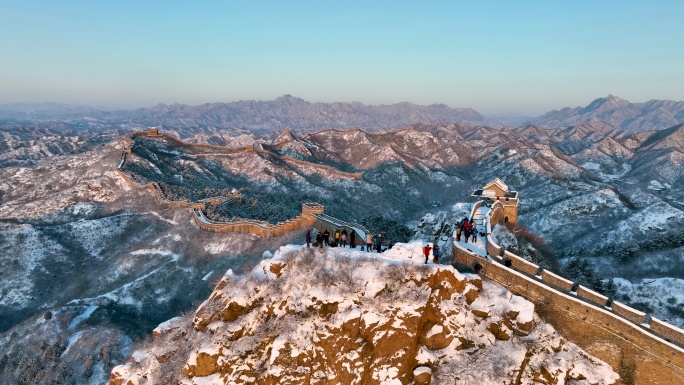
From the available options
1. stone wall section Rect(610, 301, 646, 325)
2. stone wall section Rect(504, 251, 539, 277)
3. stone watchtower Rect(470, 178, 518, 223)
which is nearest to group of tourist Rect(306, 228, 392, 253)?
stone wall section Rect(504, 251, 539, 277)

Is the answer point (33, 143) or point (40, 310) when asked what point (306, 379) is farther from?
point (33, 143)

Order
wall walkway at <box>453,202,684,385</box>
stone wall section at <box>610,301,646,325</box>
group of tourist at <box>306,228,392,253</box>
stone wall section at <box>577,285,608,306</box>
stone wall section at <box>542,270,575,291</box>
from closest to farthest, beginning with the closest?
1. wall walkway at <box>453,202,684,385</box>
2. stone wall section at <box>610,301,646,325</box>
3. stone wall section at <box>577,285,608,306</box>
4. stone wall section at <box>542,270,575,291</box>
5. group of tourist at <box>306,228,392,253</box>

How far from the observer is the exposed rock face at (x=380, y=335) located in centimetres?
1961

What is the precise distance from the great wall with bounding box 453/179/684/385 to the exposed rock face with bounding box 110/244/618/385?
2.37ft

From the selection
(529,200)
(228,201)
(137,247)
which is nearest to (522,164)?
(529,200)

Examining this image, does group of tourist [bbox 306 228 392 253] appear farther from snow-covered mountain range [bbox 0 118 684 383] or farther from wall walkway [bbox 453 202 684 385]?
snow-covered mountain range [bbox 0 118 684 383]

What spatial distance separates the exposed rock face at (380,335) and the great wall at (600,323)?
723mm

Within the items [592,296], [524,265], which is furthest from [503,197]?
[592,296]

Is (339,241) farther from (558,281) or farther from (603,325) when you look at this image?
(603,325)

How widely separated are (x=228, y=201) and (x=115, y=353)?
85.1ft

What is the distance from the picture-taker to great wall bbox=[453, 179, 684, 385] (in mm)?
19078

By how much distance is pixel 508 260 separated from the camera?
72.9ft

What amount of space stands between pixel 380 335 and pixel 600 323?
10.7 m

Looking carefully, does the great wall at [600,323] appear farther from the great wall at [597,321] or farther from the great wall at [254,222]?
the great wall at [254,222]
